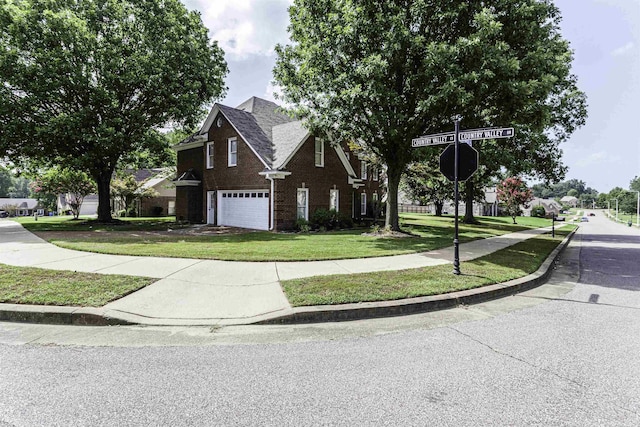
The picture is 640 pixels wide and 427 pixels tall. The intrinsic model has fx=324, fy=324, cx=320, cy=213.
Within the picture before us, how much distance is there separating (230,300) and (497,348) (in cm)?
416

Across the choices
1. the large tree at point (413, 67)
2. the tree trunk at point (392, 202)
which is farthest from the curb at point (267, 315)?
the tree trunk at point (392, 202)

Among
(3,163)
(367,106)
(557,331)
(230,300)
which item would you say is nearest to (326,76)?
(367,106)

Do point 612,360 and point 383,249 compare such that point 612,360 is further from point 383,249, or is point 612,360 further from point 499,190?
point 499,190

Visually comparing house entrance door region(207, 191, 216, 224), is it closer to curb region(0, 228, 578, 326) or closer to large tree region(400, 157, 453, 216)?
large tree region(400, 157, 453, 216)

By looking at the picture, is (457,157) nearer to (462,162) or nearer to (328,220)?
(462,162)

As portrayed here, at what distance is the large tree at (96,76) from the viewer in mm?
17359

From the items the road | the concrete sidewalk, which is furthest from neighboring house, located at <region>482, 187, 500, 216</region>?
the road

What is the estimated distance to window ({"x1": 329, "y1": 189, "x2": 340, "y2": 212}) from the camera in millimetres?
21125

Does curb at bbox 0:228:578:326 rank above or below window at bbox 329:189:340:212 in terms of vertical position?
below

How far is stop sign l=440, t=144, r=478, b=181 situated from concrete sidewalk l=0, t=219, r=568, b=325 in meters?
2.57

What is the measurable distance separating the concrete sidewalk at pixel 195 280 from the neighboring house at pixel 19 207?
79.5m

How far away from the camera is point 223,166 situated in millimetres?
21125

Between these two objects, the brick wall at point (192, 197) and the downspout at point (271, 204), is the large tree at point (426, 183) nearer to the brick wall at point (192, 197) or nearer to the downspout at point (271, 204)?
the downspout at point (271, 204)

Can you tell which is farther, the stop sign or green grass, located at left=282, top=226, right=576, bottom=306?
the stop sign
